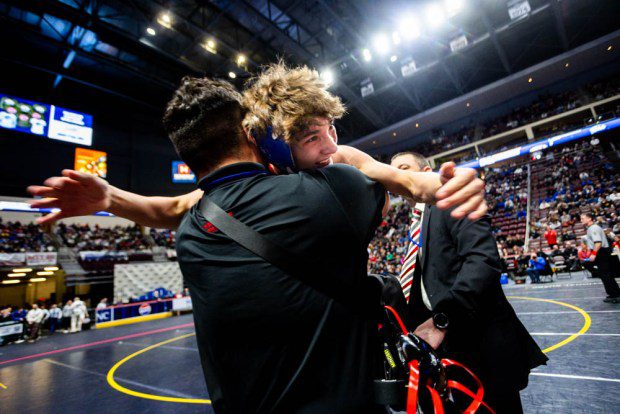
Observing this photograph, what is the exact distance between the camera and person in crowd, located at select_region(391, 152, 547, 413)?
181 cm

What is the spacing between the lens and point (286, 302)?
0.85m

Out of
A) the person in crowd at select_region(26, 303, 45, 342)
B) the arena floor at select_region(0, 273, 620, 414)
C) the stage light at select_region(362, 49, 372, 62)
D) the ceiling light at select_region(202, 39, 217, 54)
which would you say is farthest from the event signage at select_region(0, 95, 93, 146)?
the stage light at select_region(362, 49, 372, 62)

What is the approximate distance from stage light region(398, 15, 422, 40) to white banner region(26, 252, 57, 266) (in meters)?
24.8

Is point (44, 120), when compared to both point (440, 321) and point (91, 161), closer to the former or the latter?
point (91, 161)

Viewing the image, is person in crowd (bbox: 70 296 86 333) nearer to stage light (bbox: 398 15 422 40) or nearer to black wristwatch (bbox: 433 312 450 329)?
black wristwatch (bbox: 433 312 450 329)

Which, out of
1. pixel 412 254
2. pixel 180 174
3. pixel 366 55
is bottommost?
pixel 412 254

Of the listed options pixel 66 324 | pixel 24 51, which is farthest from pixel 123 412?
pixel 24 51

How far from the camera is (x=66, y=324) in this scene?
1450cm

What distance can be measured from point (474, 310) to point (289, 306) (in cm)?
148

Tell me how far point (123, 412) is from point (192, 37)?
17721mm

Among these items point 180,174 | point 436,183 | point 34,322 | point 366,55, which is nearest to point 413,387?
point 436,183

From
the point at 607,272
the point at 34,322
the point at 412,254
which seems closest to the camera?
the point at 412,254

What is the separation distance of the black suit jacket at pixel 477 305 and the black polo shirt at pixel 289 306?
1.14 meters

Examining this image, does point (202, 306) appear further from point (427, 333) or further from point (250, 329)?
point (427, 333)
